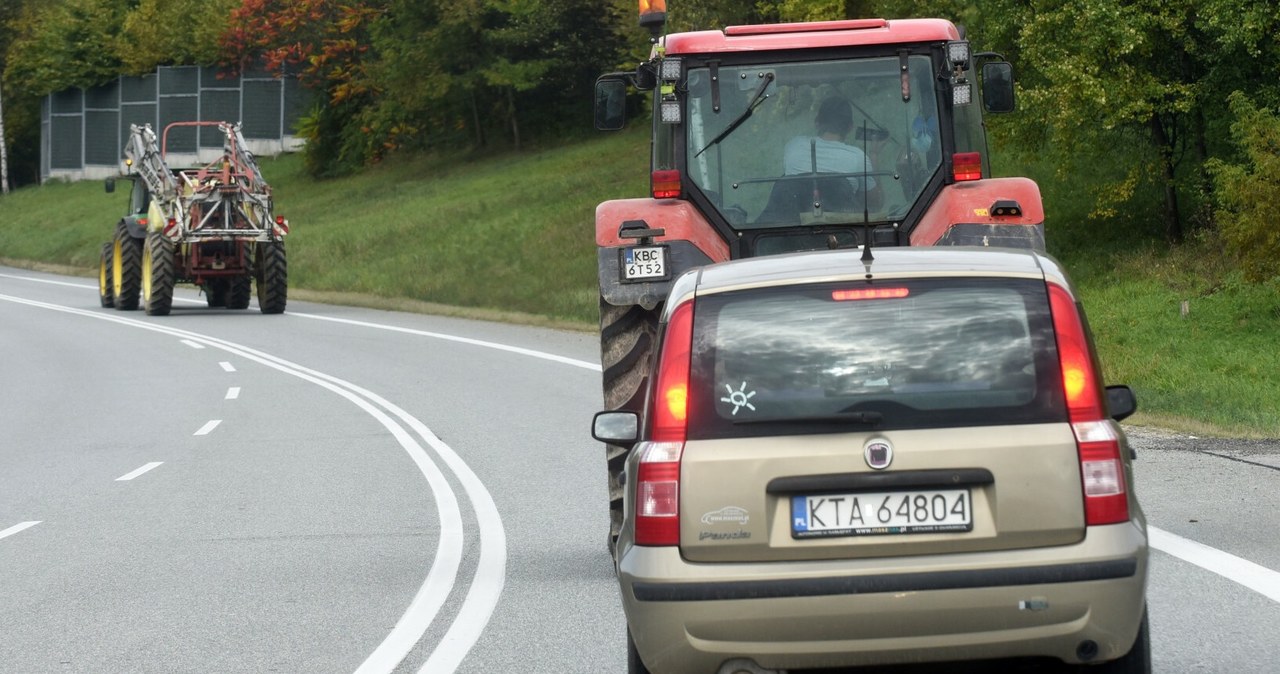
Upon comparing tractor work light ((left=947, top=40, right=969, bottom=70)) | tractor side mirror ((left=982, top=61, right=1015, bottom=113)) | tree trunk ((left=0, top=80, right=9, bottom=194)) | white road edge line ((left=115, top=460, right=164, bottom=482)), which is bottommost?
white road edge line ((left=115, top=460, right=164, bottom=482))

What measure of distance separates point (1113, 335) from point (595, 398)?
11358 millimetres

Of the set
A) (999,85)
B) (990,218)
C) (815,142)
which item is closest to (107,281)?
(999,85)

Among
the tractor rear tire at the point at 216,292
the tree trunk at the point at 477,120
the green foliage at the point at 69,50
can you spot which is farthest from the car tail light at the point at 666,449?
the green foliage at the point at 69,50

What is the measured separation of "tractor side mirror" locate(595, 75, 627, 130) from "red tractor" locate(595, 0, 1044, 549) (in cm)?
39

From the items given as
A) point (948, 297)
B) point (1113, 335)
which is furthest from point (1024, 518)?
point (1113, 335)

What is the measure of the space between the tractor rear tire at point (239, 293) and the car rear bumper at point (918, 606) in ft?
105

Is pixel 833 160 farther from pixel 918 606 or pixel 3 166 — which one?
pixel 3 166

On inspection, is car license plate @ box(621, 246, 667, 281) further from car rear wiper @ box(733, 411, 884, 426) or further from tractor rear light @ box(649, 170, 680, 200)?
car rear wiper @ box(733, 411, 884, 426)

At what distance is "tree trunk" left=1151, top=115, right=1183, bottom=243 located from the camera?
3281 cm

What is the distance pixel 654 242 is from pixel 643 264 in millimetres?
224

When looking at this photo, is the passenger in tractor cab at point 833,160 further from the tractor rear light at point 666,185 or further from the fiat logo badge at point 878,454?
the fiat logo badge at point 878,454

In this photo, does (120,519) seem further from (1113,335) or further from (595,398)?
(1113,335)

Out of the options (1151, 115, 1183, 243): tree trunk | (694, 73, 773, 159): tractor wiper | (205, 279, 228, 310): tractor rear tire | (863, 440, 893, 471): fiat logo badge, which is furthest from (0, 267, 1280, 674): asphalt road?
(205, 279, 228, 310): tractor rear tire

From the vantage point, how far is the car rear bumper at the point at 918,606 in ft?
17.4
